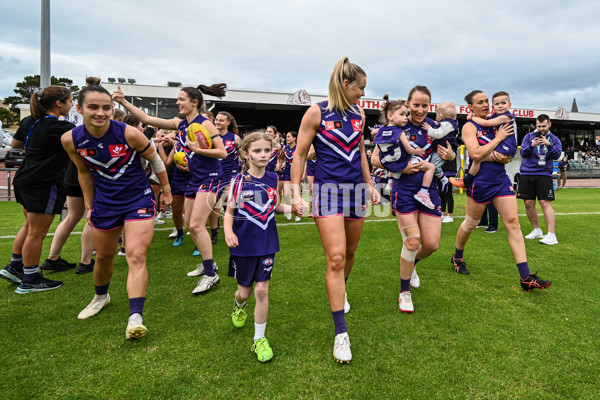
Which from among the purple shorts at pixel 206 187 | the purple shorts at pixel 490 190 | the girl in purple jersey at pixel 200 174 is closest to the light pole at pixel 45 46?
the girl in purple jersey at pixel 200 174

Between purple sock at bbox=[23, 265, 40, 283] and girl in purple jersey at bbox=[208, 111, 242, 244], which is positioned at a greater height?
girl in purple jersey at bbox=[208, 111, 242, 244]

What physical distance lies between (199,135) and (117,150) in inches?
40.7

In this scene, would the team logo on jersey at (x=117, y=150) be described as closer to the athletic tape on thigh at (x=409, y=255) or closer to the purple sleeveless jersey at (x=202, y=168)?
the purple sleeveless jersey at (x=202, y=168)

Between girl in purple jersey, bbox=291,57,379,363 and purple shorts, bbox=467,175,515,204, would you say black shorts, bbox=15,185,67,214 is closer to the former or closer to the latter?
girl in purple jersey, bbox=291,57,379,363

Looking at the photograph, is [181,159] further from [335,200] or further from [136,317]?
[335,200]

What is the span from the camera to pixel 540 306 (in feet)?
10.2

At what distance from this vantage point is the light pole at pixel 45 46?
6.64 meters

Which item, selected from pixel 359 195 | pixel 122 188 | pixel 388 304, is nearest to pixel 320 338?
pixel 388 304

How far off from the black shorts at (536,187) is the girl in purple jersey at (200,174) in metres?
5.41

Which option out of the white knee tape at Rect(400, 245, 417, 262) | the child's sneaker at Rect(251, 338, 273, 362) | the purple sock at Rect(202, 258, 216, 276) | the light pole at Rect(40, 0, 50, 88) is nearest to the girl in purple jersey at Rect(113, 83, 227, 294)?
the purple sock at Rect(202, 258, 216, 276)

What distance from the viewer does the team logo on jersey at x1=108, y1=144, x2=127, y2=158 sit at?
2668 mm

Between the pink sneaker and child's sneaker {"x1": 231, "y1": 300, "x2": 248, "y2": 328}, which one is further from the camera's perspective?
the pink sneaker

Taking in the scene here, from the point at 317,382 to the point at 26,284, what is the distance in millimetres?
3508

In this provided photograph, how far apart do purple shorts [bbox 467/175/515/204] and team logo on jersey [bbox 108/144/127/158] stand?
12.3 ft
